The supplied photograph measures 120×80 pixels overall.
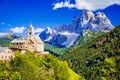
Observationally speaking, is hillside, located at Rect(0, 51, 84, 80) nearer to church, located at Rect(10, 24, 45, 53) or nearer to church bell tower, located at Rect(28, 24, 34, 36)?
church, located at Rect(10, 24, 45, 53)

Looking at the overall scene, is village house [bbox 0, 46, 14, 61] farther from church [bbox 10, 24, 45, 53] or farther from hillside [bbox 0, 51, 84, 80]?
church [bbox 10, 24, 45, 53]

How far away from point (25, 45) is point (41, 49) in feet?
41.8

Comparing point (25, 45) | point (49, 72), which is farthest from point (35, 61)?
point (25, 45)

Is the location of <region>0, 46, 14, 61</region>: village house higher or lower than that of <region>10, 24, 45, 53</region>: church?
lower

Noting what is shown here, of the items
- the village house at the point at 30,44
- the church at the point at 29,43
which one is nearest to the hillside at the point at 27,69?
the village house at the point at 30,44

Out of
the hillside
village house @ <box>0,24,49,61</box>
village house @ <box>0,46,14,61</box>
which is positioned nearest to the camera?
the hillside

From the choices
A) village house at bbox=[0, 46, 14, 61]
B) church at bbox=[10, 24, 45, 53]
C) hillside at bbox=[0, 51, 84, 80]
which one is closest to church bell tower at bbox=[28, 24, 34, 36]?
church at bbox=[10, 24, 45, 53]

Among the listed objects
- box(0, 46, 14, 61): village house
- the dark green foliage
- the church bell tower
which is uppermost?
the church bell tower

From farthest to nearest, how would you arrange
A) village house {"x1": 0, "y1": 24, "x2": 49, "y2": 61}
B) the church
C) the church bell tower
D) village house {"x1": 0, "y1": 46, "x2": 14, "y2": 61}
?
1. the church bell tower
2. the church
3. village house {"x1": 0, "y1": 24, "x2": 49, "y2": 61}
4. village house {"x1": 0, "y1": 46, "x2": 14, "y2": 61}

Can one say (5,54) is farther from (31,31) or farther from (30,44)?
(31,31)

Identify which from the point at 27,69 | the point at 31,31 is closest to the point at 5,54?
the point at 27,69

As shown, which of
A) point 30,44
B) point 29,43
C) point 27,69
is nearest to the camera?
point 27,69

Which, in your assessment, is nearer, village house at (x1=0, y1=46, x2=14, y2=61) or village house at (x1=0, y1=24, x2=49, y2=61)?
village house at (x1=0, y1=46, x2=14, y2=61)

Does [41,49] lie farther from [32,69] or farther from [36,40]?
[32,69]
